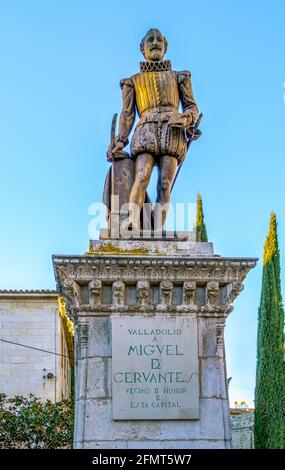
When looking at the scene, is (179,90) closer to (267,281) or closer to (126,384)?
(126,384)

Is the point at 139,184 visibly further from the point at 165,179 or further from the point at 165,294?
the point at 165,294

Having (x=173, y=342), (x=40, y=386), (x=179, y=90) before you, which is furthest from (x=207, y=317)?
(x=40, y=386)

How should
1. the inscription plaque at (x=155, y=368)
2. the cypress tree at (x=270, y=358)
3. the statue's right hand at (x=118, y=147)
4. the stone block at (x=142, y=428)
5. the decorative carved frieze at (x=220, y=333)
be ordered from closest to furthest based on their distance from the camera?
the stone block at (x=142, y=428), the inscription plaque at (x=155, y=368), the decorative carved frieze at (x=220, y=333), the statue's right hand at (x=118, y=147), the cypress tree at (x=270, y=358)

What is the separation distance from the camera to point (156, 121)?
13945 millimetres

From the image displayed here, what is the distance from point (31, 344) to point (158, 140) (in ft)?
72.6

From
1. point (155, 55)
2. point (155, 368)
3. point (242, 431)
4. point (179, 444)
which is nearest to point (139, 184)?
point (155, 55)

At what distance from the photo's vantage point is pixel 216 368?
12828 millimetres

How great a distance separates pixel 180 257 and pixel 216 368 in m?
1.49

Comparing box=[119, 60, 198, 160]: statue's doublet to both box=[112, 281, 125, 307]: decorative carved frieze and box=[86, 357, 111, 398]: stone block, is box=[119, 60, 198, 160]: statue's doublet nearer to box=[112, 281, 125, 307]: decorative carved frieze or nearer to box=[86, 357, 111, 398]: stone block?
box=[112, 281, 125, 307]: decorative carved frieze

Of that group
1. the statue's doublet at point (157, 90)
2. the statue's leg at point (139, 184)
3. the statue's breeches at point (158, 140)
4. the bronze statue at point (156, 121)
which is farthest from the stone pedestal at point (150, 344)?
the statue's doublet at point (157, 90)

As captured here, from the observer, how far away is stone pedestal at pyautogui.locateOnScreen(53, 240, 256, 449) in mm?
12438

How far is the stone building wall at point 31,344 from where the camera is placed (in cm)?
3431

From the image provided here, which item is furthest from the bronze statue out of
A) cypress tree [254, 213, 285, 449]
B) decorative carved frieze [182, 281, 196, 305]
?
cypress tree [254, 213, 285, 449]

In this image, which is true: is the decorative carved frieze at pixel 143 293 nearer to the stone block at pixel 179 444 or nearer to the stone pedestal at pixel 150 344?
the stone pedestal at pixel 150 344
